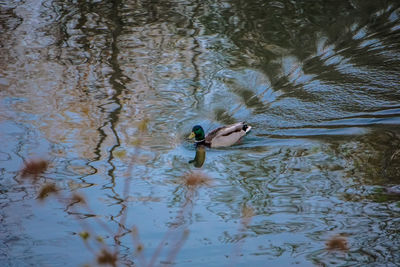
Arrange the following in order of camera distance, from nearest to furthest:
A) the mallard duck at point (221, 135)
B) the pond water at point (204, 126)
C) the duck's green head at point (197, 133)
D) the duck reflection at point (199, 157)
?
the pond water at point (204, 126), the duck reflection at point (199, 157), the mallard duck at point (221, 135), the duck's green head at point (197, 133)

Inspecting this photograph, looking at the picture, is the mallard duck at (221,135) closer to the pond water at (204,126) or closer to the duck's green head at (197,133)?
the duck's green head at (197,133)

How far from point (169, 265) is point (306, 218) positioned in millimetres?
1715

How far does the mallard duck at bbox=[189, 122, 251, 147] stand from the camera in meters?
9.25

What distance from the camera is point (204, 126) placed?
1033 cm

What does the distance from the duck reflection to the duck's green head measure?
143mm

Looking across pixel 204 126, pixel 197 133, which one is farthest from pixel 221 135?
pixel 204 126

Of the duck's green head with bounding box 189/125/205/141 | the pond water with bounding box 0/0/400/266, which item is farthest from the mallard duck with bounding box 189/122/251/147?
the pond water with bounding box 0/0/400/266

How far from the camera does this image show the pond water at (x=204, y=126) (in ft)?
21.2

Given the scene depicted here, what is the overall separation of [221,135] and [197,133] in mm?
379

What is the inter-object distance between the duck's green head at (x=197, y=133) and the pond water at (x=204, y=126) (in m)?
0.24

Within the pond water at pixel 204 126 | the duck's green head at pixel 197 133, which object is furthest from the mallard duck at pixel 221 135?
the pond water at pixel 204 126

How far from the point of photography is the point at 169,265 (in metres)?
5.96

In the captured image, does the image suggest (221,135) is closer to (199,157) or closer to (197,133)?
(197,133)

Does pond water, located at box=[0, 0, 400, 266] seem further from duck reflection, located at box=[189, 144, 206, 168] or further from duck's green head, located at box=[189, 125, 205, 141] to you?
duck's green head, located at box=[189, 125, 205, 141]
